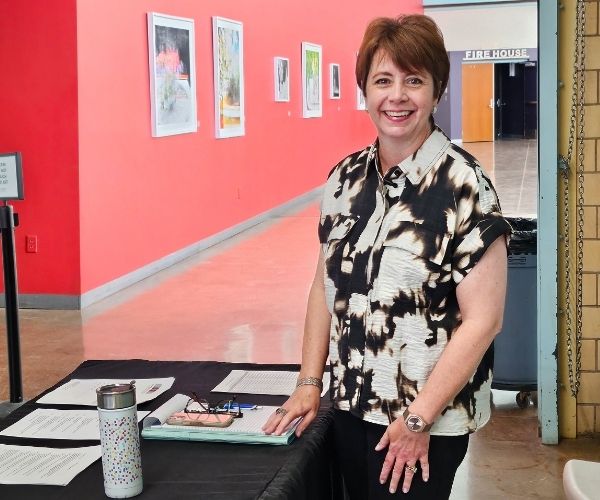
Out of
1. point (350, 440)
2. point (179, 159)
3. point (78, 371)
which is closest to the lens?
point (350, 440)

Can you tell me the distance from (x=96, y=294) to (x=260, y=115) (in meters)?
5.00

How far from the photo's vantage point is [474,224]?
1.78m

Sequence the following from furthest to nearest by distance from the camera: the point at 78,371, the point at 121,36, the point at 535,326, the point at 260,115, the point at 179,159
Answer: the point at 260,115
the point at 179,159
the point at 121,36
the point at 535,326
the point at 78,371

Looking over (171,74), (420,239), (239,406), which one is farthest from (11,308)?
(171,74)

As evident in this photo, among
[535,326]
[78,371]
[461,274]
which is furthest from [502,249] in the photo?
[535,326]

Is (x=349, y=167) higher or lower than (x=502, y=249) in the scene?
higher

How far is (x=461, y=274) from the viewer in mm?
1771

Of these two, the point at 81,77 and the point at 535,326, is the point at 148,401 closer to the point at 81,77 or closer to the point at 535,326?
the point at 535,326

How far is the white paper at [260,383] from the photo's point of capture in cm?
230

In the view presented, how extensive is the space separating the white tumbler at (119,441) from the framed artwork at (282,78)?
11061 millimetres

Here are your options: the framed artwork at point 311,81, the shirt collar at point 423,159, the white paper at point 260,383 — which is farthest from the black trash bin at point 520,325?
the framed artwork at point 311,81

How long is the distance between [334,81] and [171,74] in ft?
24.9

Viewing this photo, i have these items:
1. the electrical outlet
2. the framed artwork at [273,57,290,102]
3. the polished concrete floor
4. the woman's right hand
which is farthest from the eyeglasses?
the framed artwork at [273,57,290,102]

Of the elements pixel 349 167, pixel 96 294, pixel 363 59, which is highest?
pixel 363 59
